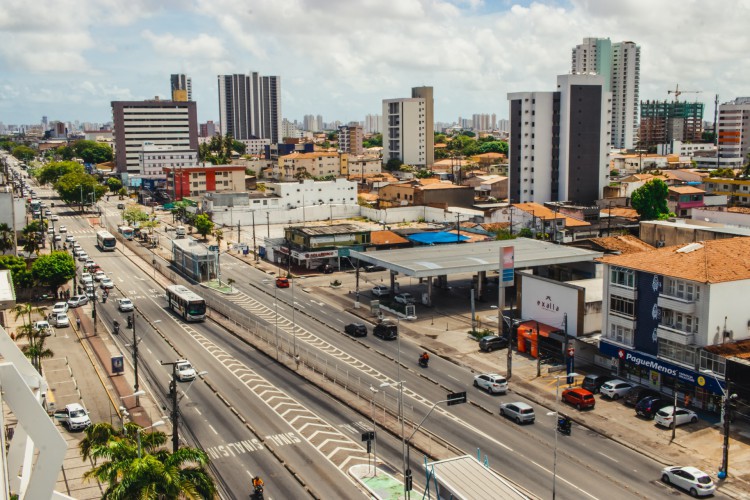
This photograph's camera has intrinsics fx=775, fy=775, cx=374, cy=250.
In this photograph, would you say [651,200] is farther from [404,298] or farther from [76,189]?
[76,189]

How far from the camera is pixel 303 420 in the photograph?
47062 mm

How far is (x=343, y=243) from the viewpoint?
9788 cm

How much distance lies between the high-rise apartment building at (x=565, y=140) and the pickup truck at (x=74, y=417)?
10248 centimetres

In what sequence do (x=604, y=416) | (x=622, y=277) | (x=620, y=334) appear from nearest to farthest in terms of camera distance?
(x=604, y=416) < (x=622, y=277) < (x=620, y=334)

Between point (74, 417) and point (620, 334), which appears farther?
point (620, 334)

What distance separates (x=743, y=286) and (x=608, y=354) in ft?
33.3

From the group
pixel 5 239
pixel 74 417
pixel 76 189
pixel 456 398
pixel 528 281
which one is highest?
pixel 76 189

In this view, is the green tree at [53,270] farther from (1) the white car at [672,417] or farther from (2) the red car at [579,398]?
(1) the white car at [672,417]

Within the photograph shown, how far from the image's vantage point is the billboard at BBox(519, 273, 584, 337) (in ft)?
192

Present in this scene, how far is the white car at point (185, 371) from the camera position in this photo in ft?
181

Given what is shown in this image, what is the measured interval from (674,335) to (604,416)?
7.11 meters

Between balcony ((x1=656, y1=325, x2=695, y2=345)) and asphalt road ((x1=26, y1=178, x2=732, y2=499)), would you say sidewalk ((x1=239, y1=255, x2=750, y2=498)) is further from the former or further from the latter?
balcony ((x1=656, y1=325, x2=695, y2=345))

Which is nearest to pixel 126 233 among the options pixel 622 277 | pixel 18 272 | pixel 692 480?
pixel 18 272

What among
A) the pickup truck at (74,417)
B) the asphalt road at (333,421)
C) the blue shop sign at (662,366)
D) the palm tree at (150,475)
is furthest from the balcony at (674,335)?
the pickup truck at (74,417)
